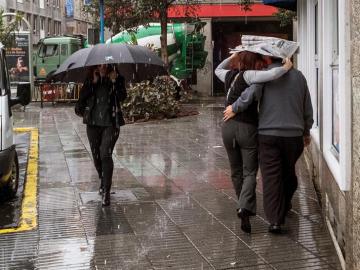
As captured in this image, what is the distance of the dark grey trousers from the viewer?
554 centimetres

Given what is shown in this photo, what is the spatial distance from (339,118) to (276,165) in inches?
43.0

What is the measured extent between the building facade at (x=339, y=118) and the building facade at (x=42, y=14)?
4108 cm

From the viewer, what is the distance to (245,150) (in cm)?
561

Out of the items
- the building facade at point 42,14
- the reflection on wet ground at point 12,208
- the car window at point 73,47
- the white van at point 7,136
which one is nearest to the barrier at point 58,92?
the car window at point 73,47

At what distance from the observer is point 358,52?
140 inches

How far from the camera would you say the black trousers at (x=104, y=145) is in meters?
6.89

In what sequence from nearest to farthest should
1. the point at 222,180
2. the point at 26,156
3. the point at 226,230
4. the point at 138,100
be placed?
1. the point at 226,230
2. the point at 222,180
3. the point at 26,156
4. the point at 138,100

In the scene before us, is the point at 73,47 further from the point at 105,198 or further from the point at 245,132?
the point at 245,132

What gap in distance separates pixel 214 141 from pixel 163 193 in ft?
16.2

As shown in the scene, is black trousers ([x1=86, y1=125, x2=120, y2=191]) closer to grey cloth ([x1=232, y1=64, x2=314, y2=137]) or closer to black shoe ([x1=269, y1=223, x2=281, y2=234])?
grey cloth ([x1=232, y1=64, x2=314, y2=137])

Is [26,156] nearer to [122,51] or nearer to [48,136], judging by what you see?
[48,136]

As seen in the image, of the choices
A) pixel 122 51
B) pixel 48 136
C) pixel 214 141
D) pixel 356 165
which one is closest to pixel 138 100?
pixel 48 136

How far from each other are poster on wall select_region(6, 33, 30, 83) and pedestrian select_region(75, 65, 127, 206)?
17.8 meters

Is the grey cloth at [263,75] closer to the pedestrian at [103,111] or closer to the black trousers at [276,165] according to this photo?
the black trousers at [276,165]
